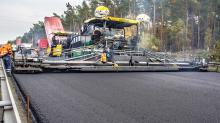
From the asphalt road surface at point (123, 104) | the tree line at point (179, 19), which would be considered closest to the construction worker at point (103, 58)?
the asphalt road surface at point (123, 104)

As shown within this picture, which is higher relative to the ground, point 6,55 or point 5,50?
point 5,50

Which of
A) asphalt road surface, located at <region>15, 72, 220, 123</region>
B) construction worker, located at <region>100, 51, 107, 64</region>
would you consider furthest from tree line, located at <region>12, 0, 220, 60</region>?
asphalt road surface, located at <region>15, 72, 220, 123</region>

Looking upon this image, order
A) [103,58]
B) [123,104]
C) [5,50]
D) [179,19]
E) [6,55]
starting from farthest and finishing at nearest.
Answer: [179,19] < [103,58] < [5,50] < [6,55] < [123,104]

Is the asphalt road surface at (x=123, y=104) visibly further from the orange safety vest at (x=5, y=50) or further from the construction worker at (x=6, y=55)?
the orange safety vest at (x=5, y=50)

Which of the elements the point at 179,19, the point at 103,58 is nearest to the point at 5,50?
the point at 103,58

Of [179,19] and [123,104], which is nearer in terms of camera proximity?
[123,104]

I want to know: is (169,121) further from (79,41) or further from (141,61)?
(79,41)

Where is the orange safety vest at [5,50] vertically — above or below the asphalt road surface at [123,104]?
above

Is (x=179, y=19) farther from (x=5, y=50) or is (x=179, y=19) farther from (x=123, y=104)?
(x=123, y=104)

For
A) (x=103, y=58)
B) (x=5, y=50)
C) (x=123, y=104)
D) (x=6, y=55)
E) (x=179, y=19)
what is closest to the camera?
(x=123, y=104)

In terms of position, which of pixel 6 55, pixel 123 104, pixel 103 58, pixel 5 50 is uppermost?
pixel 5 50

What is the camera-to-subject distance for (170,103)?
616 centimetres

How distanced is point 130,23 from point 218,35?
44468 mm

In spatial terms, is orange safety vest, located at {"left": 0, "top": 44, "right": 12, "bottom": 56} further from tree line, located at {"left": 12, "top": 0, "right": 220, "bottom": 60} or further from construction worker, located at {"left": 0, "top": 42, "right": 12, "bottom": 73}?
tree line, located at {"left": 12, "top": 0, "right": 220, "bottom": 60}
